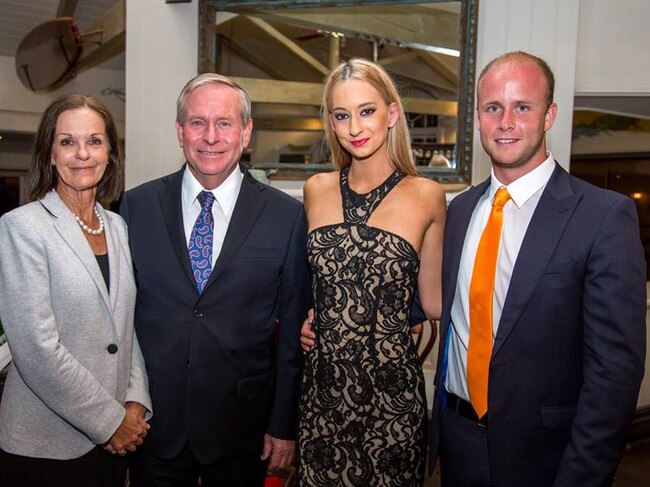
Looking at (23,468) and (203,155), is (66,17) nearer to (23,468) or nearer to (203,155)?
(203,155)

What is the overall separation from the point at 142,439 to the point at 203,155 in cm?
87

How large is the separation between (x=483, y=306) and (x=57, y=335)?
3.64 feet

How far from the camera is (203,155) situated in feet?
5.86

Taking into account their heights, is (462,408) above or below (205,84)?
below

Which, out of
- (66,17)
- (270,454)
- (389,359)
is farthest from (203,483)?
(66,17)

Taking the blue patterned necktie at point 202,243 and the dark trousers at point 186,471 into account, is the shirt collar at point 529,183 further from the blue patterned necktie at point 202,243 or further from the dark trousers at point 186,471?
the dark trousers at point 186,471

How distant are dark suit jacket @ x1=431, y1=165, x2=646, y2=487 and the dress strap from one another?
48 cm

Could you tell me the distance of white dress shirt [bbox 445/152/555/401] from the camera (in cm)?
152

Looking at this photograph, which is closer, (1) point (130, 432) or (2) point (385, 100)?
(1) point (130, 432)

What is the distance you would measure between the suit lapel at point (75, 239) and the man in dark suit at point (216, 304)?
0.56 ft

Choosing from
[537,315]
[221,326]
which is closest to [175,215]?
[221,326]

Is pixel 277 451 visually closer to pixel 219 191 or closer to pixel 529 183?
pixel 219 191

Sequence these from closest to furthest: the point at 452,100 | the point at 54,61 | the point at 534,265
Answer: the point at 534,265 < the point at 452,100 < the point at 54,61

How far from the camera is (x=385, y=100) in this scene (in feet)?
5.82
